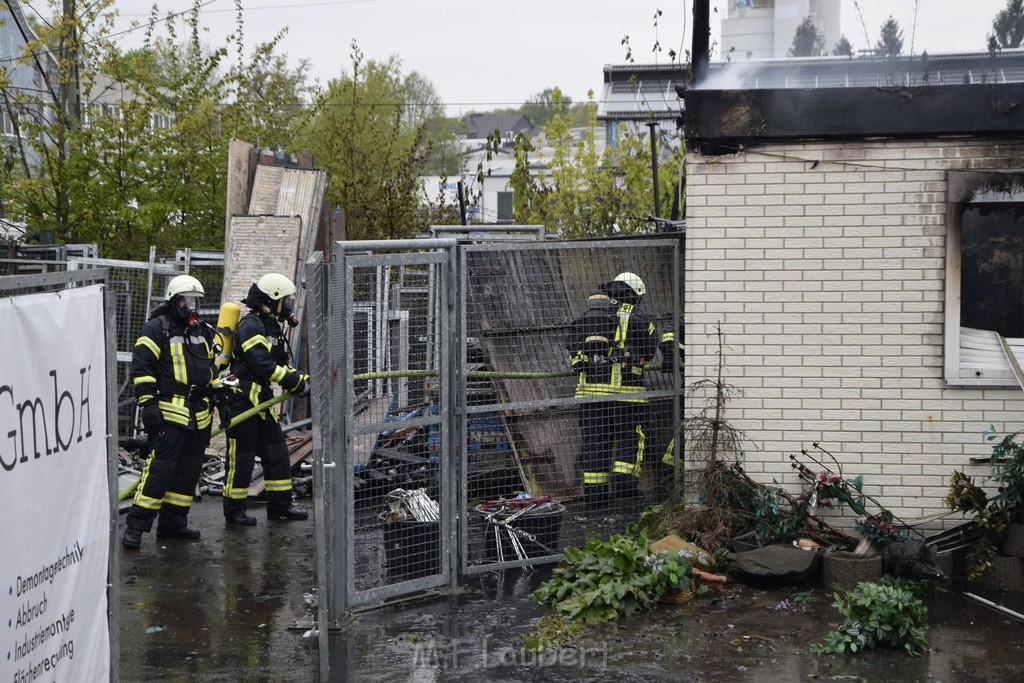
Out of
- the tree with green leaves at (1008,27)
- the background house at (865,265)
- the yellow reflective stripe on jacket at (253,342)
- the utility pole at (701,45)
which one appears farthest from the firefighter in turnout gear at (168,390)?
the tree with green leaves at (1008,27)

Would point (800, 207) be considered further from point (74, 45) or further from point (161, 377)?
point (74, 45)

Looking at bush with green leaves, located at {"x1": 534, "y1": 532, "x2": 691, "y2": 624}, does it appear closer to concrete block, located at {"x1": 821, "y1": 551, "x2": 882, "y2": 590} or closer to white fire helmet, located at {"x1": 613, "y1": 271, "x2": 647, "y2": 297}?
concrete block, located at {"x1": 821, "y1": 551, "x2": 882, "y2": 590}

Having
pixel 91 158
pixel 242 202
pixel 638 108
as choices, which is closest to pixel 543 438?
pixel 242 202

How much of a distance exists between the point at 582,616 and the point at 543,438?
1.70m

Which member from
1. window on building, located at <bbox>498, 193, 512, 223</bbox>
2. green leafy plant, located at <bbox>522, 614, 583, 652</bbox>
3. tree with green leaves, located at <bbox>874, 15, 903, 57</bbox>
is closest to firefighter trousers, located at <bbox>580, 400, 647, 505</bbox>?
green leafy plant, located at <bbox>522, 614, 583, 652</bbox>

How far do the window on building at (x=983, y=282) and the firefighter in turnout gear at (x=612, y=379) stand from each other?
82.7 inches

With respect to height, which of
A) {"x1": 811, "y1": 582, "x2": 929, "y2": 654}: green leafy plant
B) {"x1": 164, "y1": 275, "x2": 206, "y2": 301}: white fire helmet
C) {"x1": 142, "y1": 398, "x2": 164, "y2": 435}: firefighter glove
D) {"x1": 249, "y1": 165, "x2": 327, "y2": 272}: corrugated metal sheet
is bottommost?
{"x1": 811, "y1": 582, "x2": 929, "y2": 654}: green leafy plant

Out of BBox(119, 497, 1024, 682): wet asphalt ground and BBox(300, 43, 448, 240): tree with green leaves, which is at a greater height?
BBox(300, 43, 448, 240): tree with green leaves

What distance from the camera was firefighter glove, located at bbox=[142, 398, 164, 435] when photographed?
329 inches

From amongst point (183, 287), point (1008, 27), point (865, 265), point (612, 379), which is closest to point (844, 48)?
point (1008, 27)

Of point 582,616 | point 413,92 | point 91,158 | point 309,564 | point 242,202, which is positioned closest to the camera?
point 582,616

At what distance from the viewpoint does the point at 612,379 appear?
26.1 ft

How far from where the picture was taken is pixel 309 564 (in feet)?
26.5

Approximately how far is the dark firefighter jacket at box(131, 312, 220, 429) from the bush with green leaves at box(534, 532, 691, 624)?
332cm
